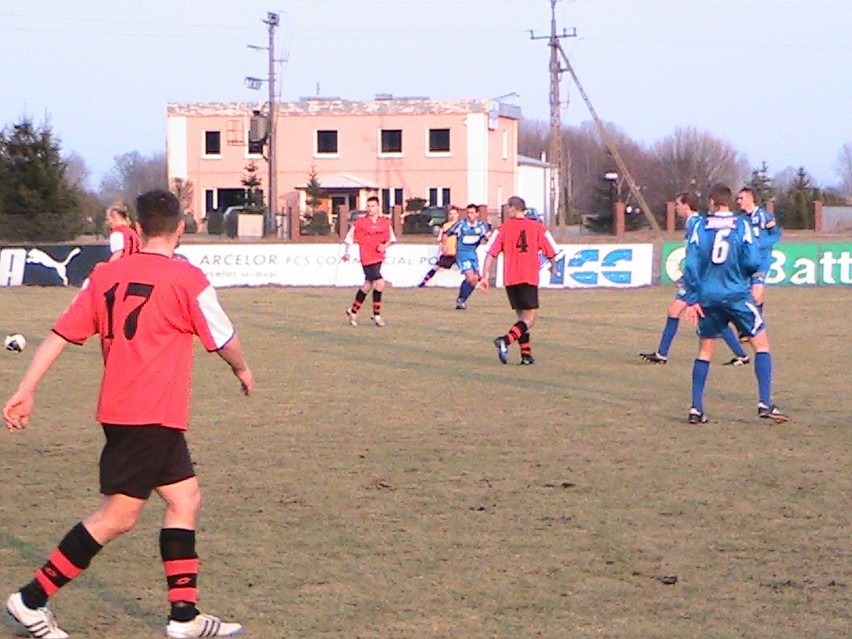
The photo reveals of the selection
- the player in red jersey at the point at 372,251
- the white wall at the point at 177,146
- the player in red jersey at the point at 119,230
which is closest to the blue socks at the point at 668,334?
the player in red jersey at the point at 119,230

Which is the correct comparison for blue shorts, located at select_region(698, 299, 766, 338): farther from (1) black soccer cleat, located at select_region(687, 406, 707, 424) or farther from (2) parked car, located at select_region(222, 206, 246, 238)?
(2) parked car, located at select_region(222, 206, 246, 238)

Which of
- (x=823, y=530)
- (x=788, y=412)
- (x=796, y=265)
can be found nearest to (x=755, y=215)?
(x=788, y=412)

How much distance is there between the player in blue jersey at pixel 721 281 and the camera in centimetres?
1137

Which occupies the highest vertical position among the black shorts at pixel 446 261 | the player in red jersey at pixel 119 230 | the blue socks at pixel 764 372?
the player in red jersey at pixel 119 230

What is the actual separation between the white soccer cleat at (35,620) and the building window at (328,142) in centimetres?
6864

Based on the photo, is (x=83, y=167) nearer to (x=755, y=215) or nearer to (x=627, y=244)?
(x=627, y=244)

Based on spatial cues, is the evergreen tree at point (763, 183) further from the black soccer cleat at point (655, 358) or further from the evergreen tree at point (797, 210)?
the black soccer cleat at point (655, 358)

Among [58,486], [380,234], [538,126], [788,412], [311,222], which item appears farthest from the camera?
[538,126]

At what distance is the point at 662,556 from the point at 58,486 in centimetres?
401

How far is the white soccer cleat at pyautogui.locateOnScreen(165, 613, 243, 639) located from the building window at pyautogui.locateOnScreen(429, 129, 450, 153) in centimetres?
6686

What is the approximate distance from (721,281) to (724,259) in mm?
174

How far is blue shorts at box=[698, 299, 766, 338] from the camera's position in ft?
37.5

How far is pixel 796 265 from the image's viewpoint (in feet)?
106

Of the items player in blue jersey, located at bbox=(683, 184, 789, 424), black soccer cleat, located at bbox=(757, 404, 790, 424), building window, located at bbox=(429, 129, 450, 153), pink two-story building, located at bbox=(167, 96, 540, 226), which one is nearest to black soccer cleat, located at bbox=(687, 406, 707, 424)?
player in blue jersey, located at bbox=(683, 184, 789, 424)
